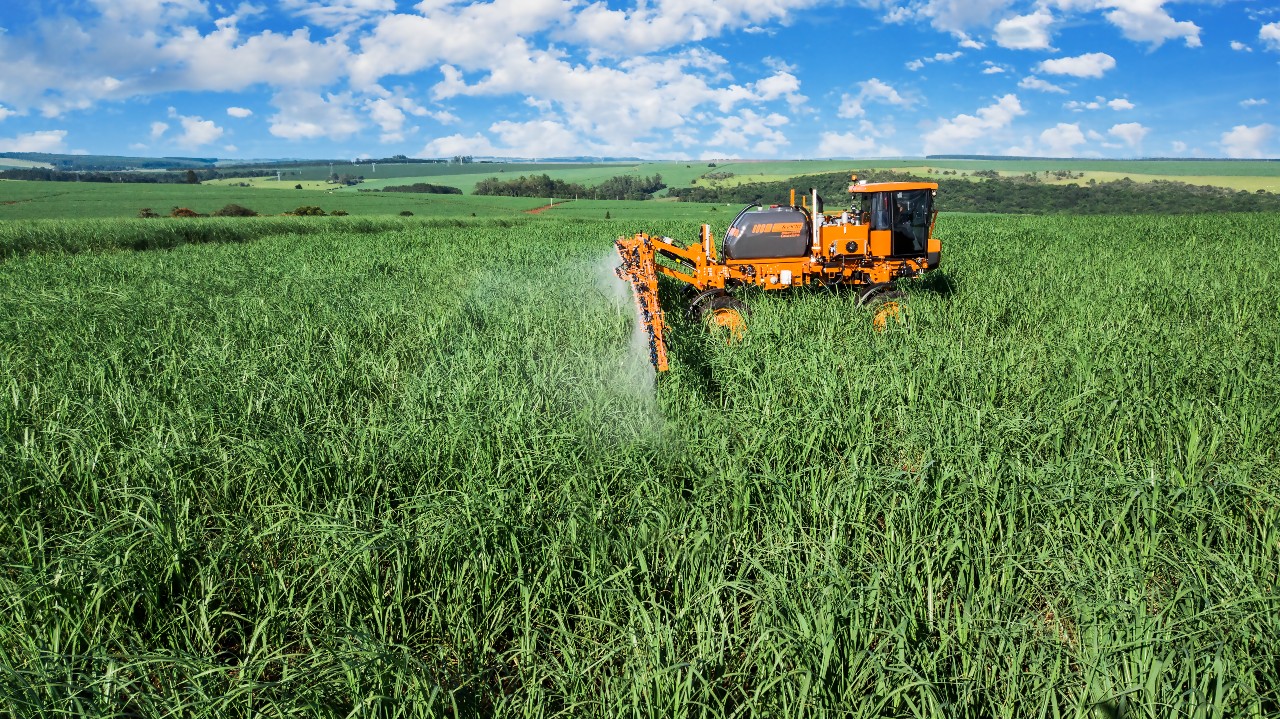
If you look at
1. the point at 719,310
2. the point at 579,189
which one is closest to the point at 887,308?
the point at 719,310

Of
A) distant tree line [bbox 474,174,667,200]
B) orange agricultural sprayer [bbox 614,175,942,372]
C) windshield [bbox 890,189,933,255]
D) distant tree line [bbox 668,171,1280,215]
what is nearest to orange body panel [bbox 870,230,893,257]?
orange agricultural sprayer [bbox 614,175,942,372]

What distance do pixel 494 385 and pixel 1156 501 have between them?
409cm

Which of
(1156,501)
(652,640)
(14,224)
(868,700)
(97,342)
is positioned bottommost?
(868,700)

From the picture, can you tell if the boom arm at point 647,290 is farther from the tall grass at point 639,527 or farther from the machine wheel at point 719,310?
the machine wheel at point 719,310

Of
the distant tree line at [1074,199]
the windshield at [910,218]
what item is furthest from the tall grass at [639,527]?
the distant tree line at [1074,199]

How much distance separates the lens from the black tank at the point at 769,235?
339 inches

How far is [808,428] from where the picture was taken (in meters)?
3.96

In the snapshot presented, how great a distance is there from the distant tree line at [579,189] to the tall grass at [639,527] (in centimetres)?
6603

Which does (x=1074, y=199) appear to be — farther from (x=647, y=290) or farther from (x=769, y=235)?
(x=647, y=290)

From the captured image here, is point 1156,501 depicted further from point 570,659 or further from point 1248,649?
point 570,659

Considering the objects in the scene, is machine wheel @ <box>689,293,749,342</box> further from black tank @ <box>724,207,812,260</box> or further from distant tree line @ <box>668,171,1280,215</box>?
distant tree line @ <box>668,171,1280,215</box>

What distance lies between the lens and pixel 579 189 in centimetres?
7375

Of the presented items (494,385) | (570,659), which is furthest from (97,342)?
(570,659)

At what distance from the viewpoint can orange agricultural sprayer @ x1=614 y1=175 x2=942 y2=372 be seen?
28.2ft
